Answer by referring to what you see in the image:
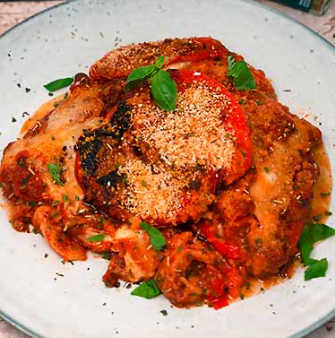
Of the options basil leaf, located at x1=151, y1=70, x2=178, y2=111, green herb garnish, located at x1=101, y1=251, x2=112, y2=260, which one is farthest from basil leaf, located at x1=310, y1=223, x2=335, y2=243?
green herb garnish, located at x1=101, y1=251, x2=112, y2=260

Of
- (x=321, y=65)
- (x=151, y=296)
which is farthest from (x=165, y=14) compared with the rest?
(x=151, y=296)

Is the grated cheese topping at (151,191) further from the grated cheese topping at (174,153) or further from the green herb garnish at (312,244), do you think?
the green herb garnish at (312,244)

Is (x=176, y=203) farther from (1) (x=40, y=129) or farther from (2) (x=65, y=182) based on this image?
(1) (x=40, y=129)

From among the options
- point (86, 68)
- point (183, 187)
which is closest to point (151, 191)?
point (183, 187)

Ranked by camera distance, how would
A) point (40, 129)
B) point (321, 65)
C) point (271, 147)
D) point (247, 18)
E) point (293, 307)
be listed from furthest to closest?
point (247, 18), point (321, 65), point (40, 129), point (271, 147), point (293, 307)

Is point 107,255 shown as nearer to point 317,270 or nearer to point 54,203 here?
point 54,203
